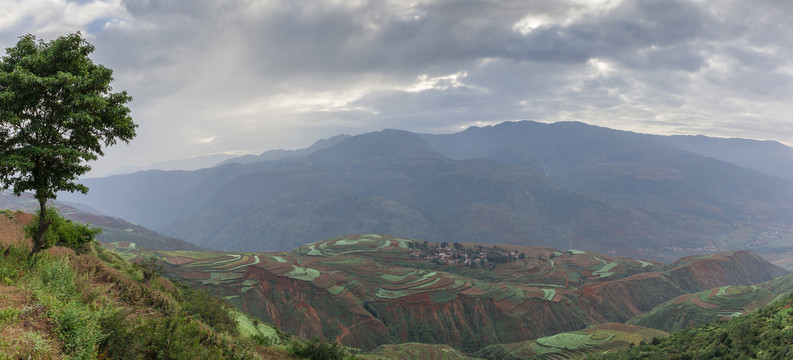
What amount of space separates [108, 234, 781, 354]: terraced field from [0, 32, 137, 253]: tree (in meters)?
86.7

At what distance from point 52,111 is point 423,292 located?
109 meters

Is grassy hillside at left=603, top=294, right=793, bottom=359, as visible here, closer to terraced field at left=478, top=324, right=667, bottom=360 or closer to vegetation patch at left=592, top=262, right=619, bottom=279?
terraced field at left=478, top=324, right=667, bottom=360

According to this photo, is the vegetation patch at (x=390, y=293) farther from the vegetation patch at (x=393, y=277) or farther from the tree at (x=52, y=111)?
the tree at (x=52, y=111)

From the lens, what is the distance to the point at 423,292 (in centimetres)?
11262

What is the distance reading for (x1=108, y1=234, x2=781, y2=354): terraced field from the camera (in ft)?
317

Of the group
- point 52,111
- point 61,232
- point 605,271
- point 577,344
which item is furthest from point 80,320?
point 605,271

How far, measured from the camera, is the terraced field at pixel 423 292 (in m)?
96.7

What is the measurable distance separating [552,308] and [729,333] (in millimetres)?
80186

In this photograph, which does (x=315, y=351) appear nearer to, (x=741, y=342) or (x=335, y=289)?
(x=741, y=342)

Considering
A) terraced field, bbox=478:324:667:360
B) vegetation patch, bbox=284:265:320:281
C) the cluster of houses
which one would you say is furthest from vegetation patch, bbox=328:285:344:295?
the cluster of houses

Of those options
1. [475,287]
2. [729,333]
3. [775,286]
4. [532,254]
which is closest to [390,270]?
[475,287]

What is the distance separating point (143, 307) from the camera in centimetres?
1562

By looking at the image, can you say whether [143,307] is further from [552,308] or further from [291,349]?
[552,308]

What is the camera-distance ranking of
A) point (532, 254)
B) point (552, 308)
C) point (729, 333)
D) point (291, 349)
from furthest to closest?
point (532, 254) → point (552, 308) → point (729, 333) → point (291, 349)
